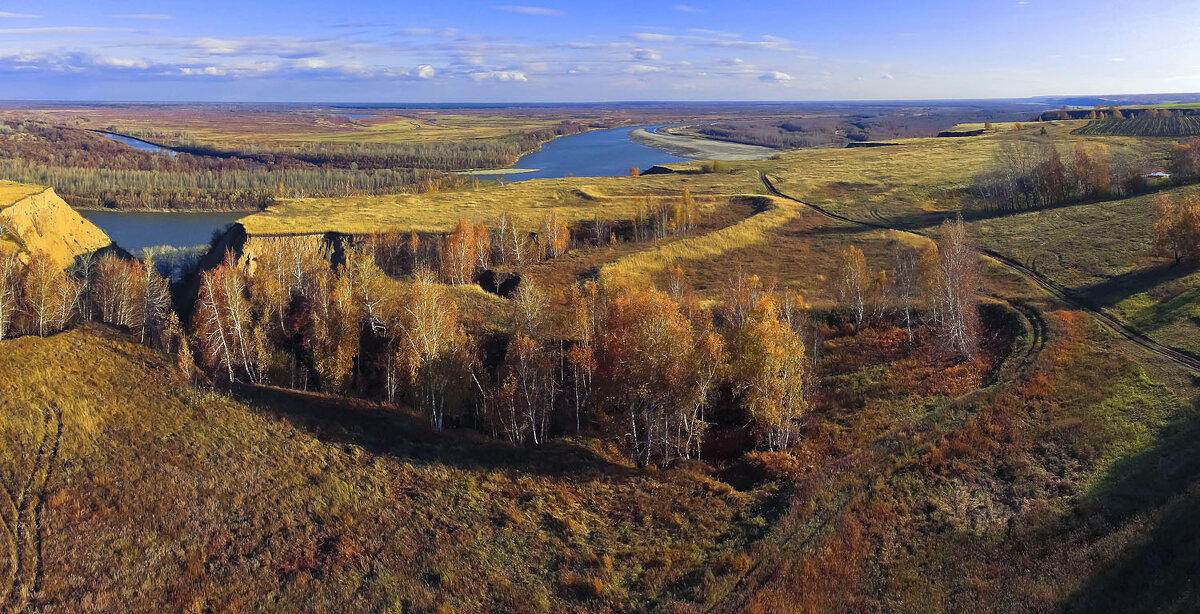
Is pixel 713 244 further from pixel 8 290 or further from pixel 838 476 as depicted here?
pixel 8 290

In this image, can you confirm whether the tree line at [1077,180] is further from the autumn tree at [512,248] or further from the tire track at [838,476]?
the autumn tree at [512,248]

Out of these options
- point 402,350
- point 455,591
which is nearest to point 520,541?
point 455,591

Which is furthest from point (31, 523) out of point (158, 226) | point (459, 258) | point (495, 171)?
point (495, 171)

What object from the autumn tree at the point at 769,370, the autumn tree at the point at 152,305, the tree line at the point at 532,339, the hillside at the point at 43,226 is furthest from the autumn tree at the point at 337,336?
the hillside at the point at 43,226

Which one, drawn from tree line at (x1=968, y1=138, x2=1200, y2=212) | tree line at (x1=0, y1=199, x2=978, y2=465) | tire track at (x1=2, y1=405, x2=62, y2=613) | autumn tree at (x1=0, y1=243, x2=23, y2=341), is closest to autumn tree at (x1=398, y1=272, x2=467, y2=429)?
tree line at (x1=0, y1=199, x2=978, y2=465)

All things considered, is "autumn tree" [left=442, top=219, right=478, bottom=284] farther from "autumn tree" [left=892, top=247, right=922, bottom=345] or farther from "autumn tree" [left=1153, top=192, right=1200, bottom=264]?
"autumn tree" [left=1153, top=192, right=1200, bottom=264]

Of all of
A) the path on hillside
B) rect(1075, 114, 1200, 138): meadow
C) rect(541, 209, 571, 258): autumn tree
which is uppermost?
rect(1075, 114, 1200, 138): meadow

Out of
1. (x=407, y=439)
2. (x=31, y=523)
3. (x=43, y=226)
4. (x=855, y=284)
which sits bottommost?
(x=407, y=439)
